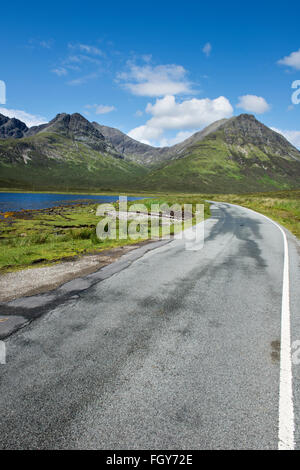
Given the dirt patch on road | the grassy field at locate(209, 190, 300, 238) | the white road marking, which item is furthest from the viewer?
the grassy field at locate(209, 190, 300, 238)

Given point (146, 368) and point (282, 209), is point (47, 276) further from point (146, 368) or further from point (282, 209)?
point (282, 209)

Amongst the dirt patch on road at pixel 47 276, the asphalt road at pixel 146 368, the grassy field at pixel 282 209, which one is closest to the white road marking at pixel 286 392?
the asphalt road at pixel 146 368

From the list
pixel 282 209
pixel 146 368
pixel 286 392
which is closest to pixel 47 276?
pixel 146 368

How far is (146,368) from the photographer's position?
3.73 metres

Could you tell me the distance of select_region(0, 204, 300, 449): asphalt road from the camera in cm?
271

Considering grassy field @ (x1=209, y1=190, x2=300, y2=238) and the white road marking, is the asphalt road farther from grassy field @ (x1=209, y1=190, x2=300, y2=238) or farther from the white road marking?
grassy field @ (x1=209, y1=190, x2=300, y2=238)

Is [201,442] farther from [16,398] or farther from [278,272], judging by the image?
[278,272]

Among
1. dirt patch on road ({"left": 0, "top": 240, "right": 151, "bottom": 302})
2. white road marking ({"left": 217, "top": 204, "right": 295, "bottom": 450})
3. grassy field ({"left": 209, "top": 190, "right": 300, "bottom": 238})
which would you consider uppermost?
grassy field ({"left": 209, "top": 190, "right": 300, "bottom": 238})

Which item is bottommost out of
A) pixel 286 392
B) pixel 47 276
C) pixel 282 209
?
pixel 286 392

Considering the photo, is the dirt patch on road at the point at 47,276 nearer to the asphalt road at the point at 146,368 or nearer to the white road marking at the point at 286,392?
the asphalt road at the point at 146,368

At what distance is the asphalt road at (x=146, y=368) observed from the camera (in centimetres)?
271

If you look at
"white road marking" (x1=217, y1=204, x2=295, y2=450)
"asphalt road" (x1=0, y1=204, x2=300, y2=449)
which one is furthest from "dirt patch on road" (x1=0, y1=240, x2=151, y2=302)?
"white road marking" (x1=217, y1=204, x2=295, y2=450)

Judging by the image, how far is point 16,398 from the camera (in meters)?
3.13
